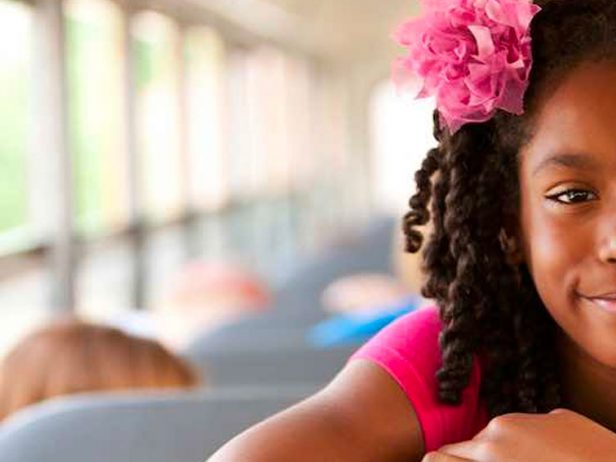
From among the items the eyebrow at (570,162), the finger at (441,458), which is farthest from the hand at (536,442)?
the eyebrow at (570,162)

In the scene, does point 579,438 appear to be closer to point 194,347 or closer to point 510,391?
point 510,391

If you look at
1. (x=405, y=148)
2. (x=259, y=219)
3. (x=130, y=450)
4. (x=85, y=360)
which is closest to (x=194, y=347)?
(x=85, y=360)

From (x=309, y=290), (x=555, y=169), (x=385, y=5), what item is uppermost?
(x=385, y=5)

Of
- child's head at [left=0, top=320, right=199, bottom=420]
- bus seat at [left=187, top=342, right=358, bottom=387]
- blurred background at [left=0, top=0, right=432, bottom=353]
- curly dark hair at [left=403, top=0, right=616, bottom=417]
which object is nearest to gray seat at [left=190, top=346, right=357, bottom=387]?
bus seat at [left=187, top=342, right=358, bottom=387]

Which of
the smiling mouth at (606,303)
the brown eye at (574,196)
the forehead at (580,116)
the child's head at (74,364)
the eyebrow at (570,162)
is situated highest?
the forehead at (580,116)

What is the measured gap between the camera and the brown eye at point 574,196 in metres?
1.30

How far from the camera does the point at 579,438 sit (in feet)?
4.13

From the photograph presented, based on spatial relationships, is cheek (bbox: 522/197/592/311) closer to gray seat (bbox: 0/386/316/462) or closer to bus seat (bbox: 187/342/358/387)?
gray seat (bbox: 0/386/316/462)

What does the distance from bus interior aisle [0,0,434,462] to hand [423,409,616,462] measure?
30 centimetres

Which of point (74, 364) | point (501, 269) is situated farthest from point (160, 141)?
point (501, 269)

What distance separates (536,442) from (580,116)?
280 mm

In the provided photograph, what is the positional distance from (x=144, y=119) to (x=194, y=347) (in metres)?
2.45

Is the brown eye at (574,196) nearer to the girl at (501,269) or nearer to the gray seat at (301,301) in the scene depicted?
the girl at (501,269)

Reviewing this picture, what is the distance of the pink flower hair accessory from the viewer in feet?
4.36
